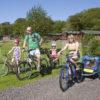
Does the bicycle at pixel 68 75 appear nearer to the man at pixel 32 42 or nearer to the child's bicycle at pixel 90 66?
the child's bicycle at pixel 90 66

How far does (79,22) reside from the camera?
108m

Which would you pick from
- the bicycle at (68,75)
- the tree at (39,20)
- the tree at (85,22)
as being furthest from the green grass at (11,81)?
the tree at (85,22)

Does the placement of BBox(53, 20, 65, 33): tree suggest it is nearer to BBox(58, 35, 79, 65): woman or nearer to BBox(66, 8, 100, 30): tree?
BBox(66, 8, 100, 30): tree

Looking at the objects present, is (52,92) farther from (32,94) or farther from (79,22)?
(79,22)

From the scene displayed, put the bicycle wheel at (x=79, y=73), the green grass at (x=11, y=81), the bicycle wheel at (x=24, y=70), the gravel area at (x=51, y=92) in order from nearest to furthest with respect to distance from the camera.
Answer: the gravel area at (x=51, y=92)
the green grass at (x=11, y=81)
the bicycle wheel at (x=79, y=73)
the bicycle wheel at (x=24, y=70)

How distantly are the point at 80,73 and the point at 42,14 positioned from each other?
81.9 feet

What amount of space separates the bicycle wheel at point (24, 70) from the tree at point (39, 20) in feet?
69.1

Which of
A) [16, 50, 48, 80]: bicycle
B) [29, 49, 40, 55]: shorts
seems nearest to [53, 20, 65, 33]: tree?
[29, 49, 40, 55]: shorts

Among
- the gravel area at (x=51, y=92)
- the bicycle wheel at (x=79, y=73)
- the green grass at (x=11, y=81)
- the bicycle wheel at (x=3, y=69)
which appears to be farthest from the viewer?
the bicycle wheel at (x=3, y=69)

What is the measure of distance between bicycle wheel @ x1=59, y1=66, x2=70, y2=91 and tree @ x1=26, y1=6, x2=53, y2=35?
23.0m

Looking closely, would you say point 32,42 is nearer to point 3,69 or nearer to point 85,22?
point 3,69

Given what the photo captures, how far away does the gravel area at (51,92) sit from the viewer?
8562 mm

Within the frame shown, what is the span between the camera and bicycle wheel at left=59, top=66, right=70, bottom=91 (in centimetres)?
955

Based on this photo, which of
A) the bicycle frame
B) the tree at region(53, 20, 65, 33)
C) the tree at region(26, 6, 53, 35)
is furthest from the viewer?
the tree at region(53, 20, 65, 33)
